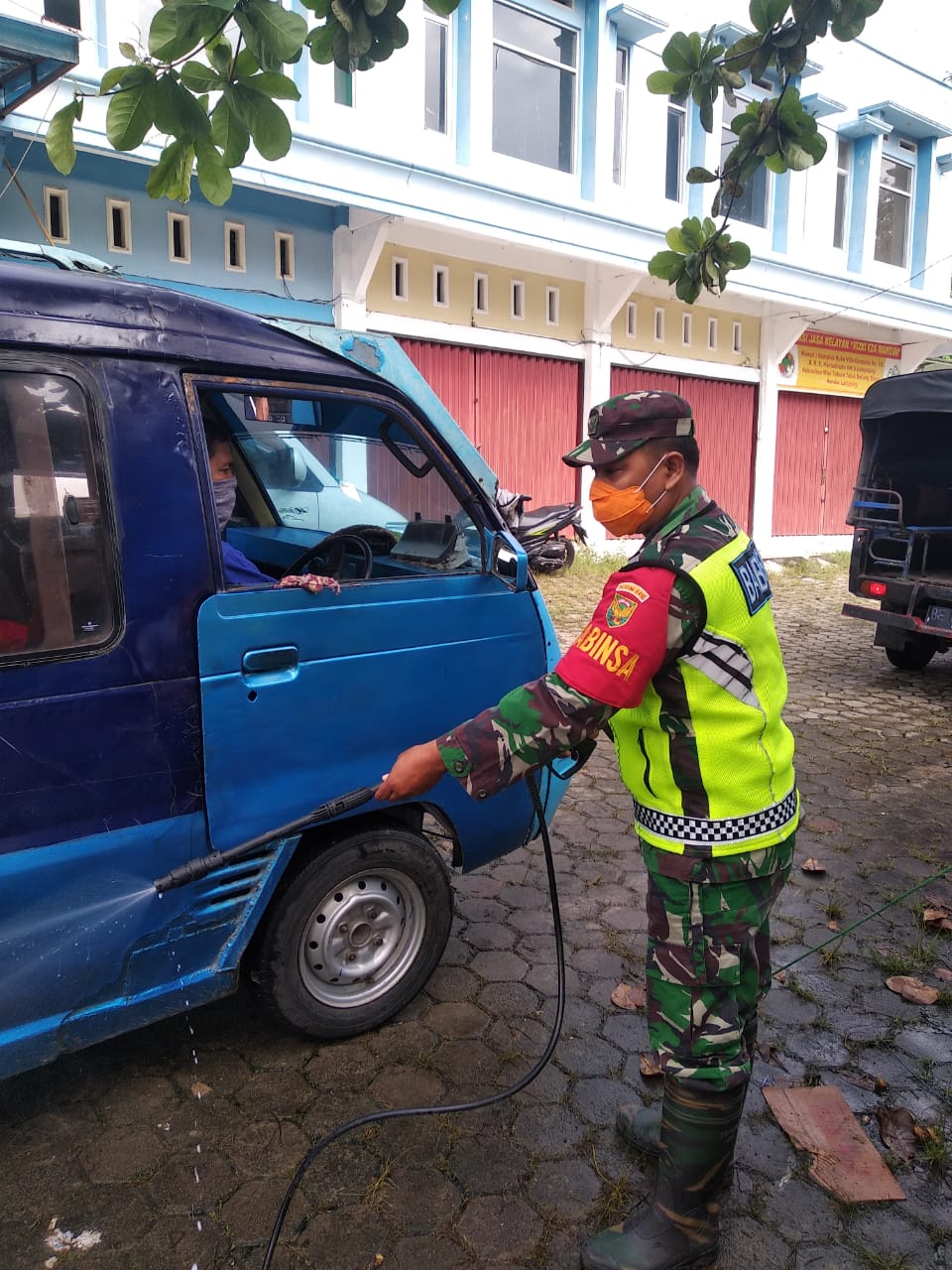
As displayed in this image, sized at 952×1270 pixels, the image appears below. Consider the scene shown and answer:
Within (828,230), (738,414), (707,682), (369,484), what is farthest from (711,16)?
(707,682)

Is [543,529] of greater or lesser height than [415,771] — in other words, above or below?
above

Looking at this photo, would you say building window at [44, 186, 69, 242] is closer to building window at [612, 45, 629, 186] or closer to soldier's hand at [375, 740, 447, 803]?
building window at [612, 45, 629, 186]

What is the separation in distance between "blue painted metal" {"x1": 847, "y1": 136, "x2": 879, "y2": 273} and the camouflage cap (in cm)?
1654

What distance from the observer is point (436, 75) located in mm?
11109

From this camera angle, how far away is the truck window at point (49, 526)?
81.4 inches

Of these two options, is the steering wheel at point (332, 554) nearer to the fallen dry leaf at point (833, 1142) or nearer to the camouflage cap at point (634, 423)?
the camouflage cap at point (634, 423)

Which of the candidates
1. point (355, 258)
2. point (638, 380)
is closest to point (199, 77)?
point (355, 258)

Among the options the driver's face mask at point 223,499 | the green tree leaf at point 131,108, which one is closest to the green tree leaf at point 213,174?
the green tree leaf at point 131,108

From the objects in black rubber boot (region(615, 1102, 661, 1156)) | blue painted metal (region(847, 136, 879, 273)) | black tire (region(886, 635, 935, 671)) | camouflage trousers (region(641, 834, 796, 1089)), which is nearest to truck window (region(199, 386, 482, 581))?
camouflage trousers (region(641, 834, 796, 1089))

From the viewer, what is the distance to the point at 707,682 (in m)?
1.96

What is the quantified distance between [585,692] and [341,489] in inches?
66.8

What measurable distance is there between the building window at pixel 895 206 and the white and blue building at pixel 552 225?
0.16 feet

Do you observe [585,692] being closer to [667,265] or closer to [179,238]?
[667,265]

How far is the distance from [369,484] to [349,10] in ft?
4.57
